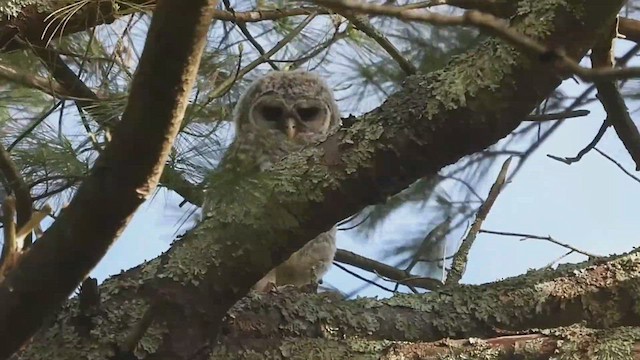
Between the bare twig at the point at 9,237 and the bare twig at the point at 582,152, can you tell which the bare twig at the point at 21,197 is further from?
the bare twig at the point at 582,152

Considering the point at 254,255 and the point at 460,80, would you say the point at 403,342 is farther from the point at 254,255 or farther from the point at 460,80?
the point at 460,80

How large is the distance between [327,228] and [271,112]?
71.7 inches

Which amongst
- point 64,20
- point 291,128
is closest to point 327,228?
point 64,20

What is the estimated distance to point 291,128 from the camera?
309cm

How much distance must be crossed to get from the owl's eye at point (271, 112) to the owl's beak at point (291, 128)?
61 mm

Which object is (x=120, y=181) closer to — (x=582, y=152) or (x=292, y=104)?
(x=582, y=152)

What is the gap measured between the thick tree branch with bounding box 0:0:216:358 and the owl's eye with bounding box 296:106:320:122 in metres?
2.02

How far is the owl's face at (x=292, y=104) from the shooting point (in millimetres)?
3150

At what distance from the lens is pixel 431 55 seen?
2.27m

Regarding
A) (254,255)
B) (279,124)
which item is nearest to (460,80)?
(254,255)

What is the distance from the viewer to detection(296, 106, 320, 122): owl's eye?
3.21m

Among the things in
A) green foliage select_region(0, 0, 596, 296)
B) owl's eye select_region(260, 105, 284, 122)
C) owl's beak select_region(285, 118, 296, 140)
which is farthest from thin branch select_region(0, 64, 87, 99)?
owl's eye select_region(260, 105, 284, 122)

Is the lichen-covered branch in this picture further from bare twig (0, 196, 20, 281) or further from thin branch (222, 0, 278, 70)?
thin branch (222, 0, 278, 70)

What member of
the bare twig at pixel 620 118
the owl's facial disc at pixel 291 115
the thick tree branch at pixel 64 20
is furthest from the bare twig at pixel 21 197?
the owl's facial disc at pixel 291 115
